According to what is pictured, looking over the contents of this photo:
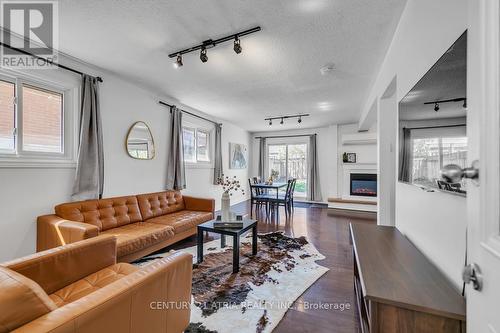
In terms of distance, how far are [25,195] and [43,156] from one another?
468mm

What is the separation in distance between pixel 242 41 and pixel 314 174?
5.49m

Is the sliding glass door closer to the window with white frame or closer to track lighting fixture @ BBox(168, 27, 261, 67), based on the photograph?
track lighting fixture @ BBox(168, 27, 261, 67)

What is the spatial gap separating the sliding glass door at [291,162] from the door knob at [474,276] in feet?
22.8

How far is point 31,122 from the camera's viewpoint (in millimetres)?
2486

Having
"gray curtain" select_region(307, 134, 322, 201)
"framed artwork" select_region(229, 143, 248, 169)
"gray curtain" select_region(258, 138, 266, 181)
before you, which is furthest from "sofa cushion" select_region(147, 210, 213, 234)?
"gray curtain" select_region(307, 134, 322, 201)

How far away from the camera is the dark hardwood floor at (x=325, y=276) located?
5.60 feet

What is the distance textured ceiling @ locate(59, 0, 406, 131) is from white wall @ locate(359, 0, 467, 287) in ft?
1.25

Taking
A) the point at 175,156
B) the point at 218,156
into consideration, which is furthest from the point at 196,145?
the point at 175,156

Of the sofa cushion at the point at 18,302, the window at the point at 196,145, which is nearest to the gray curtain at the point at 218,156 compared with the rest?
the window at the point at 196,145

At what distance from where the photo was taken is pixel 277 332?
1.61 metres

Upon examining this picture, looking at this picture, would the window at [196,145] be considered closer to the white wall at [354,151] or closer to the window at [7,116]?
the window at [7,116]

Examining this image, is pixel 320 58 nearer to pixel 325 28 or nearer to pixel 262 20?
pixel 325 28

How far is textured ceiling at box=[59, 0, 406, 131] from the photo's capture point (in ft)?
6.11

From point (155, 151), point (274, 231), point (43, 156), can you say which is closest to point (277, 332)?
point (274, 231)
